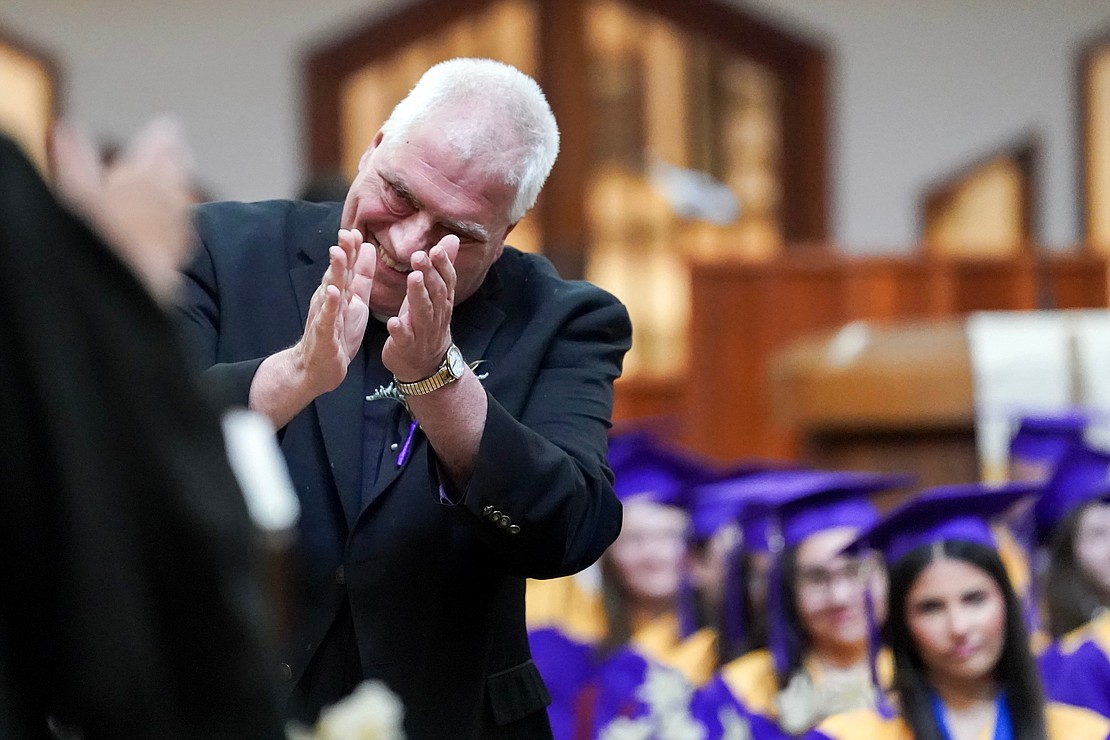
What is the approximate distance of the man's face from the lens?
195 centimetres

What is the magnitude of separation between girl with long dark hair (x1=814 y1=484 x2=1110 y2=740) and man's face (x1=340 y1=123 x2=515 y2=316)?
1.73m

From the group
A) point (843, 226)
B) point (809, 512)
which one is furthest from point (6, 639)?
point (843, 226)

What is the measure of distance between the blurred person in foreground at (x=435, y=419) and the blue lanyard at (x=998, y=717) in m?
1.45

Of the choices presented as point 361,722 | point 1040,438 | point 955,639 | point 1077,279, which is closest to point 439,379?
Answer: point 361,722

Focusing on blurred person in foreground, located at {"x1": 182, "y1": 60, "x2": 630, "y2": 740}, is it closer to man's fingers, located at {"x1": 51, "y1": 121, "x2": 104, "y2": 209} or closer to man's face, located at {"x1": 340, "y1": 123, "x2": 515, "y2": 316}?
man's face, located at {"x1": 340, "y1": 123, "x2": 515, "y2": 316}

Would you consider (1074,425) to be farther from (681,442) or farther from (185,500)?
(185,500)

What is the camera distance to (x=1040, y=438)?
5031 mm

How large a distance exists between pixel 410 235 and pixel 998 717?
1868mm

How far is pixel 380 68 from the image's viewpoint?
10.4 m

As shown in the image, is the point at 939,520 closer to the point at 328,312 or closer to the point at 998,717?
the point at 998,717

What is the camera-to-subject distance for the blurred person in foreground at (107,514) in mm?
1001

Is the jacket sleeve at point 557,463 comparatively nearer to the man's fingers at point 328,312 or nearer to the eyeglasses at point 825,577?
the man's fingers at point 328,312

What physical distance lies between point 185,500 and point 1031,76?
1015cm

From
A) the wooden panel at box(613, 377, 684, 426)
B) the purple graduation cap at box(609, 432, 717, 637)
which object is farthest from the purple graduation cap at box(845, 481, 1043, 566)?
the wooden panel at box(613, 377, 684, 426)
